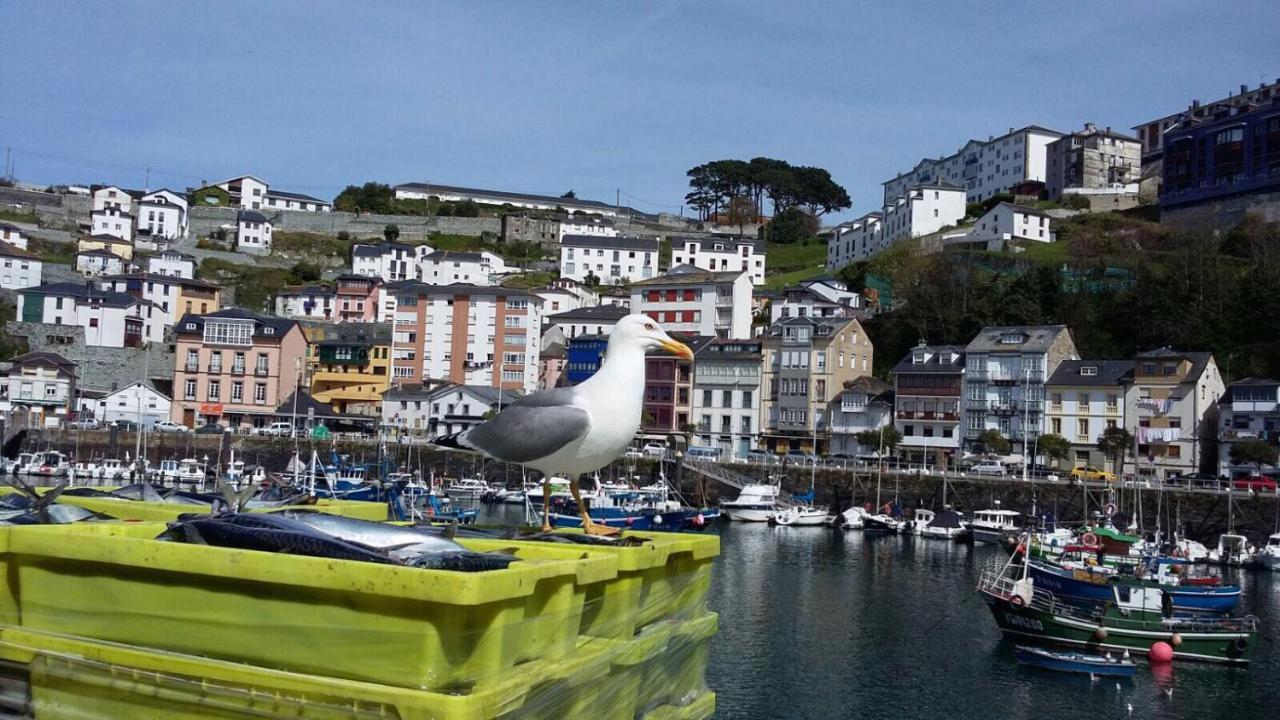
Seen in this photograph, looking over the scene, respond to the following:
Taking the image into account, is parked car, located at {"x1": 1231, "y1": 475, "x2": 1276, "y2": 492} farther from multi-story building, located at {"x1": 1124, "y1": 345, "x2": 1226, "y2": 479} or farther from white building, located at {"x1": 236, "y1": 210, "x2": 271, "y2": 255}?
white building, located at {"x1": 236, "y1": 210, "x2": 271, "y2": 255}

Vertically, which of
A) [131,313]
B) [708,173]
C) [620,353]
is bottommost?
[620,353]

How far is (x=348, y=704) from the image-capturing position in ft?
12.9

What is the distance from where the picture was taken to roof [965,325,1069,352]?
7525cm

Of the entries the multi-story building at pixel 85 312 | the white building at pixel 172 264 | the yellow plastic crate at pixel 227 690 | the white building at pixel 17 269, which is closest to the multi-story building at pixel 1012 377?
the multi-story building at pixel 85 312

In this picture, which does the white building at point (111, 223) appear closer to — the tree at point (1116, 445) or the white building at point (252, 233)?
the white building at point (252, 233)

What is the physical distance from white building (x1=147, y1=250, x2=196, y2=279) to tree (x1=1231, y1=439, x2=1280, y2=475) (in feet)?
314

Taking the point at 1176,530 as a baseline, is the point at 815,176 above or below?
above

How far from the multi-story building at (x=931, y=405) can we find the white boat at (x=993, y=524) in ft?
52.8

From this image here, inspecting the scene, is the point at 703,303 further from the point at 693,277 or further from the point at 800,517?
the point at 800,517

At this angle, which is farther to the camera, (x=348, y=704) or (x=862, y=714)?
(x=862, y=714)

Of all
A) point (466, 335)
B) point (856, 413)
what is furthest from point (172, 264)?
point (856, 413)

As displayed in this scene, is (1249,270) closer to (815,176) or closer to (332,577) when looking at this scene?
(815,176)

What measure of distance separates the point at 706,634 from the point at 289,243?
12715cm

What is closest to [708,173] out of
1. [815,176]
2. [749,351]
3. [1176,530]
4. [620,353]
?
[815,176]
